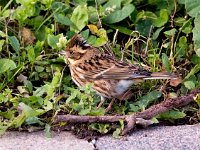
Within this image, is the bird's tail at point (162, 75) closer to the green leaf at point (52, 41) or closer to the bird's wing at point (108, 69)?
the bird's wing at point (108, 69)

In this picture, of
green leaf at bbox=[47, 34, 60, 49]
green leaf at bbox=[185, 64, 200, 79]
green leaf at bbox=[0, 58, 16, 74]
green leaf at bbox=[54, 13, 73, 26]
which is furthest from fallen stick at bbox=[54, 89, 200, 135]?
green leaf at bbox=[54, 13, 73, 26]

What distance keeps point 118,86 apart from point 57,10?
38.6 inches

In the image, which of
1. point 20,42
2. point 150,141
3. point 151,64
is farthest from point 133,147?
point 20,42

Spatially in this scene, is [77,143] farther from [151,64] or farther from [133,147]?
[151,64]

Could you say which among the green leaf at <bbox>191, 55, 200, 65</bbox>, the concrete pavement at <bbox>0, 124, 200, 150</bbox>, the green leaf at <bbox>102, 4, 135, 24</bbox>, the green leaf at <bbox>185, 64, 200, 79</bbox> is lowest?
the concrete pavement at <bbox>0, 124, 200, 150</bbox>

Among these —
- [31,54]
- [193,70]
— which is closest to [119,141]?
[193,70]

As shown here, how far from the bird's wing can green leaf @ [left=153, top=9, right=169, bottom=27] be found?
650 mm

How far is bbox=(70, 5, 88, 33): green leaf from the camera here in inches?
243

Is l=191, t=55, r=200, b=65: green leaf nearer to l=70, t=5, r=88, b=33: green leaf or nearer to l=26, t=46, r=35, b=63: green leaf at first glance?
l=70, t=5, r=88, b=33: green leaf

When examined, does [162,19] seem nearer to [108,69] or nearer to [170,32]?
[170,32]

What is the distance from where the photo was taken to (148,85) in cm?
572

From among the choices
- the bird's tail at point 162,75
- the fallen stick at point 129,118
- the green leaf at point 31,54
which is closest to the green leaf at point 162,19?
the bird's tail at point 162,75

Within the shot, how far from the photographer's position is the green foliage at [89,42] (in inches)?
205

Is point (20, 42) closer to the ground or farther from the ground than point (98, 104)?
farther from the ground
